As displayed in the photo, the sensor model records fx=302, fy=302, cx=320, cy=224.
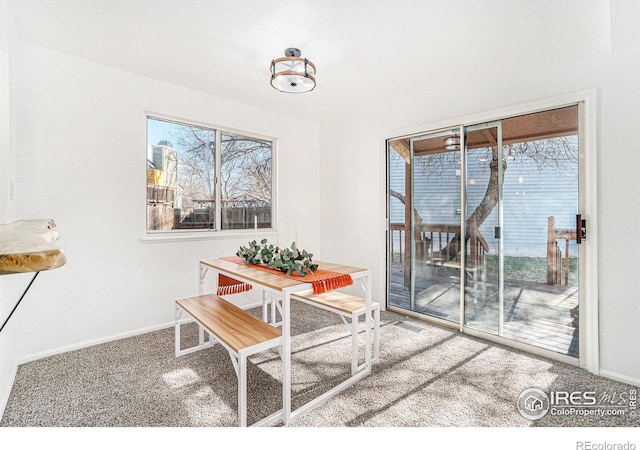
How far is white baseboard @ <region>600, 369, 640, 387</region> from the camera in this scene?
6.73 ft

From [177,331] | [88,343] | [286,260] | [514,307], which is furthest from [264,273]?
[514,307]

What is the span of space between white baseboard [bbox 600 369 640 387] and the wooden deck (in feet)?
0.69

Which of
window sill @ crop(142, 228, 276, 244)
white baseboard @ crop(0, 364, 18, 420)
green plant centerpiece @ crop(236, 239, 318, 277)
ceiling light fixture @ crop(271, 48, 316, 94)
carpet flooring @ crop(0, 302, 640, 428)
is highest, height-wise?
ceiling light fixture @ crop(271, 48, 316, 94)

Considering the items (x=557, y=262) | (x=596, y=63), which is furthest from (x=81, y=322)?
(x=596, y=63)

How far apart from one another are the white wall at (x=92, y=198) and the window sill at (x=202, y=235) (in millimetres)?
59

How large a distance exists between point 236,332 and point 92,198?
190 centimetres

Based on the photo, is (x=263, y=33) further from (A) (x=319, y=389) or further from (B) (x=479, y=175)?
(A) (x=319, y=389)

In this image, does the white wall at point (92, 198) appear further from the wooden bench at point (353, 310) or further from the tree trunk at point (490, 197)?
the tree trunk at point (490, 197)

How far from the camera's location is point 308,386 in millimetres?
2014

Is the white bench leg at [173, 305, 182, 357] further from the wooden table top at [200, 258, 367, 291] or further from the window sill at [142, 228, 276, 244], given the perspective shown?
the window sill at [142, 228, 276, 244]

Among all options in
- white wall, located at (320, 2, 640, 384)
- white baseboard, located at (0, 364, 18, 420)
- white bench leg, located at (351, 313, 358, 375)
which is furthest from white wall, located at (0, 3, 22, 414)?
white wall, located at (320, 2, 640, 384)

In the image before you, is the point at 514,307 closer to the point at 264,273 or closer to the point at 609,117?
the point at 609,117

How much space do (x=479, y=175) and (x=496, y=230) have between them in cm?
55

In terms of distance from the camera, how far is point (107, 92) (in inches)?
106
